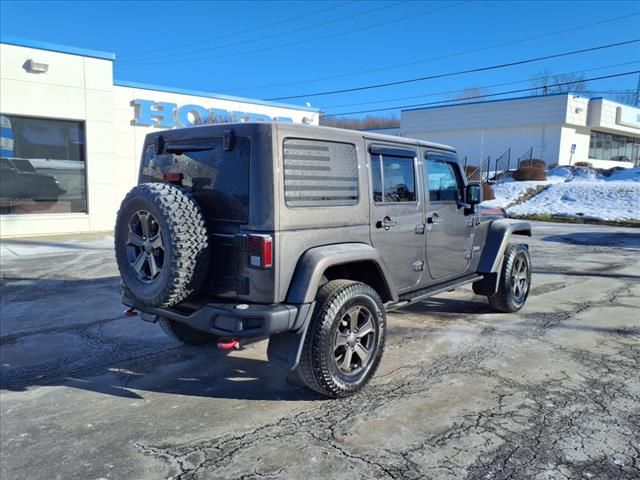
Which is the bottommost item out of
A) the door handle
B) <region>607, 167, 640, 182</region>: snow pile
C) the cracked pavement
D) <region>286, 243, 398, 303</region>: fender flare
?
the cracked pavement

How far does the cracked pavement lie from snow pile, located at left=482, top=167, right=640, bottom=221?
56.6 feet

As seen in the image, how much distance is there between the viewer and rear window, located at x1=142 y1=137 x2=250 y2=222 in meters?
3.53

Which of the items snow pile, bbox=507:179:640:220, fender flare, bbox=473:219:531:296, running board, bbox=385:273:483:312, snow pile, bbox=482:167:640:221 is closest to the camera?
running board, bbox=385:273:483:312

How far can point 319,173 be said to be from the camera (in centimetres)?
378

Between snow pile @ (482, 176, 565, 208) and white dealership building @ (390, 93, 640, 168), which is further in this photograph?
white dealership building @ (390, 93, 640, 168)

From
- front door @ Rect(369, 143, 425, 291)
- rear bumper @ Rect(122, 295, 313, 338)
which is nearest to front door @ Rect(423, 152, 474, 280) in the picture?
front door @ Rect(369, 143, 425, 291)

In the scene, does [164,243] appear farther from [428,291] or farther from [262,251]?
[428,291]

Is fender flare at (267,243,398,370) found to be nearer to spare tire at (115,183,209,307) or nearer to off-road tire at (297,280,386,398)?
off-road tire at (297,280,386,398)

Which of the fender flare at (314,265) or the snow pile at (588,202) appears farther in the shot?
the snow pile at (588,202)

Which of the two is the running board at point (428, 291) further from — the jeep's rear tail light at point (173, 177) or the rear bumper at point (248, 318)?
the jeep's rear tail light at point (173, 177)

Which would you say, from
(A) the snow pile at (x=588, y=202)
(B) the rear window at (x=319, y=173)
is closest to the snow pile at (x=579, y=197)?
(A) the snow pile at (x=588, y=202)

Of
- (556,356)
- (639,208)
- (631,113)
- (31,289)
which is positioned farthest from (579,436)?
(631,113)

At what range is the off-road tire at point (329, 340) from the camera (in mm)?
3582

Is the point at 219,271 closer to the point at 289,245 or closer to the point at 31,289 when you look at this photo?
the point at 289,245
